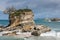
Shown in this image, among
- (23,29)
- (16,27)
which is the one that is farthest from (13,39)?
(16,27)

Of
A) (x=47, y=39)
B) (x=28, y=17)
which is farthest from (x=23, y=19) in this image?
(x=47, y=39)

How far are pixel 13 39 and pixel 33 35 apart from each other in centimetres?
653

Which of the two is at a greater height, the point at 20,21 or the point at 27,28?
the point at 20,21

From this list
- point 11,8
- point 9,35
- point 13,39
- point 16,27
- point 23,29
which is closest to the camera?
point 13,39

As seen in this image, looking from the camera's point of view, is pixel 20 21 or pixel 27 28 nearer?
pixel 27 28

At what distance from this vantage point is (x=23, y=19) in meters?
52.8

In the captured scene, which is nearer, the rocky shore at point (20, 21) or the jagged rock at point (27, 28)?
the jagged rock at point (27, 28)

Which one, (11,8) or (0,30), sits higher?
(11,8)

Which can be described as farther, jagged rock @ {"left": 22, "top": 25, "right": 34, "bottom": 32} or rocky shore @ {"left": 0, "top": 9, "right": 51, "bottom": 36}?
rocky shore @ {"left": 0, "top": 9, "right": 51, "bottom": 36}

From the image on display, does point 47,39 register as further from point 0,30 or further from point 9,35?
point 0,30

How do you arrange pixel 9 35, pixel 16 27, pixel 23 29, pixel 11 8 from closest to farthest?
1. pixel 9 35
2. pixel 23 29
3. pixel 16 27
4. pixel 11 8

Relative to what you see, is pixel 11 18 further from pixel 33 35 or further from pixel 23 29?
pixel 33 35

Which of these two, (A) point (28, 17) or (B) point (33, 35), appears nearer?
(B) point (33, 35)

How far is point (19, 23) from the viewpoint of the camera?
5278 cm
